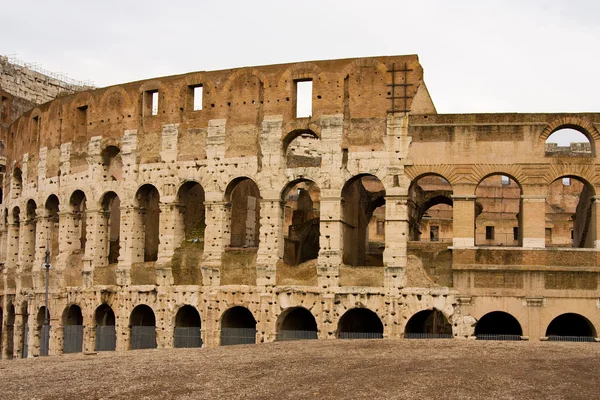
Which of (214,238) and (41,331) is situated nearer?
(214,238)

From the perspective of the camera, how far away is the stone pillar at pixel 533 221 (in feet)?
74.7

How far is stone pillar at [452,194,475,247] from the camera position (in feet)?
76.0

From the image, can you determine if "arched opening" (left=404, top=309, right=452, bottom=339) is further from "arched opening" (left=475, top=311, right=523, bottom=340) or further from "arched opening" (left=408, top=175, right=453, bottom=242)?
"arched opening" (left=408, top=175, right=453, bottom=242)

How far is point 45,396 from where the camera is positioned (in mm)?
14227

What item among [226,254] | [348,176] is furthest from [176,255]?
[348,176]

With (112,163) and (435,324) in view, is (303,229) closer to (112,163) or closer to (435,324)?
(435,324)

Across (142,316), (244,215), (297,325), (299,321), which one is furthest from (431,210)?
(142,316)

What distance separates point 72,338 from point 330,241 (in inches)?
394

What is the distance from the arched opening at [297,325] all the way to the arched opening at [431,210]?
4.48 meters

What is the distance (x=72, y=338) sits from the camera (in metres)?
28.5

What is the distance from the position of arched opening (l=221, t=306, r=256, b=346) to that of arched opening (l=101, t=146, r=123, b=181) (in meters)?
5.93

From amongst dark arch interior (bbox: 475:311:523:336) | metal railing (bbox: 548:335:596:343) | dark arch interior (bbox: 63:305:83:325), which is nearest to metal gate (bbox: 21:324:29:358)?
dark arch interior (bbox: 63:305:83:325)

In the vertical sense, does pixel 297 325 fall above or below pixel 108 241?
below

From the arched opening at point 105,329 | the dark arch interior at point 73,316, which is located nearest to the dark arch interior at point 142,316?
the arched opening at point 105,329
